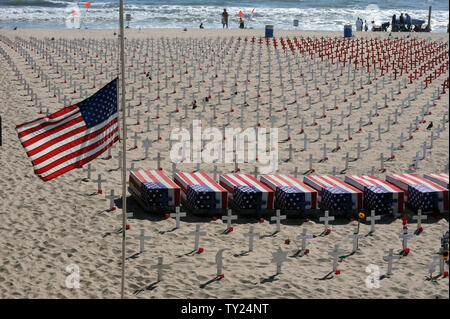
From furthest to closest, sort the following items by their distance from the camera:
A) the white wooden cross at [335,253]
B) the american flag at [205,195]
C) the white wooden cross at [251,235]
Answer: the american flag at [205,195] < the white wooden cross at [251,235] < the white wooden cross at [335,253]

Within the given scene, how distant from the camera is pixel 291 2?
108 m

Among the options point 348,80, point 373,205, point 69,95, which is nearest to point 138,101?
point 69,95

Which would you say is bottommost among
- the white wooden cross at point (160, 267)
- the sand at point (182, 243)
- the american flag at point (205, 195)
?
the sand at point (182, 243)

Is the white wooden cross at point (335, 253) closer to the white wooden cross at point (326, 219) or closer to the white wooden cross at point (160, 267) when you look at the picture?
the white wooden cross at point (326, 219)

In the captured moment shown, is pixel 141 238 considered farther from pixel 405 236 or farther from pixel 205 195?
pixel 405 236

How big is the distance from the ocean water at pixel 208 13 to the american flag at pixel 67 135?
6458cm

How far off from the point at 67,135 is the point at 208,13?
82.4 metres

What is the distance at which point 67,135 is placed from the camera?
1153 cm

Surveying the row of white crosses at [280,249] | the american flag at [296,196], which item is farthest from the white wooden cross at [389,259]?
the american flag at [296,196]

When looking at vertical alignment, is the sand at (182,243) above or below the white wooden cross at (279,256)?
below

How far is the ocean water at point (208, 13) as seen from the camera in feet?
262

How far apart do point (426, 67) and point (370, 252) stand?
75.3 feet

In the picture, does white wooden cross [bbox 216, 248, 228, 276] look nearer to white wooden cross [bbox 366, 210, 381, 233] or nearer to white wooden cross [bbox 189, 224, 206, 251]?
white wooden cross [bbox 189, 224, 206, 251]

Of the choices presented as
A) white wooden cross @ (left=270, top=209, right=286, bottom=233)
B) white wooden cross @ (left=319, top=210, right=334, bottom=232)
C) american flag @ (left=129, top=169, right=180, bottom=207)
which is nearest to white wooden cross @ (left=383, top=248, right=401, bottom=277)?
white wooden cross @ (left=319, top=210, right=334, bottom=232)
